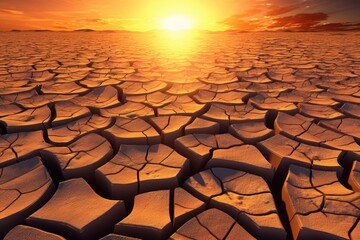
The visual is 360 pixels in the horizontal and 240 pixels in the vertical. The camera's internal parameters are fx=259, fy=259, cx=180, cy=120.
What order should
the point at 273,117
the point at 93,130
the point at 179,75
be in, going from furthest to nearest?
1. the point at 179,75
2. the point at 273,117
3. the point at 93,130

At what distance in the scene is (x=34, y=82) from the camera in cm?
264

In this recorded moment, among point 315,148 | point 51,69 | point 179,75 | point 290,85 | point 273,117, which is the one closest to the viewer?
point 315,148

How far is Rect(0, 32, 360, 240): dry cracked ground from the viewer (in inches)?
34.4

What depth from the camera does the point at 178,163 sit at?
3.91 ft

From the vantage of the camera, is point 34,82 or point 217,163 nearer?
point 217,163

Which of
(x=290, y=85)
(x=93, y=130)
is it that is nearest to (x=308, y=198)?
(x=93, y=130)

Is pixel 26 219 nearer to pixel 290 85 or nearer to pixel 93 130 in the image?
pixel 93 130

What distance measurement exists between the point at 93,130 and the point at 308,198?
45.6 inches

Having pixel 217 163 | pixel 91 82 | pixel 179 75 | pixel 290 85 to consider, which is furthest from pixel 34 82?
pixel 290 85

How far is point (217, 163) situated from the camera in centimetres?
122

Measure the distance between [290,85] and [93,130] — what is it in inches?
78.2

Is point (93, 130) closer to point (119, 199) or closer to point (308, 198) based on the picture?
point (119, 199)

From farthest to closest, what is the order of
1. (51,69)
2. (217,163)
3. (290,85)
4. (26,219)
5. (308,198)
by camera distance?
1. (51,69)
2. (290,85)
3. (217,163)
4. (308,198)
5. (26,219)

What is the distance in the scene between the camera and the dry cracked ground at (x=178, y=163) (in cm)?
87
